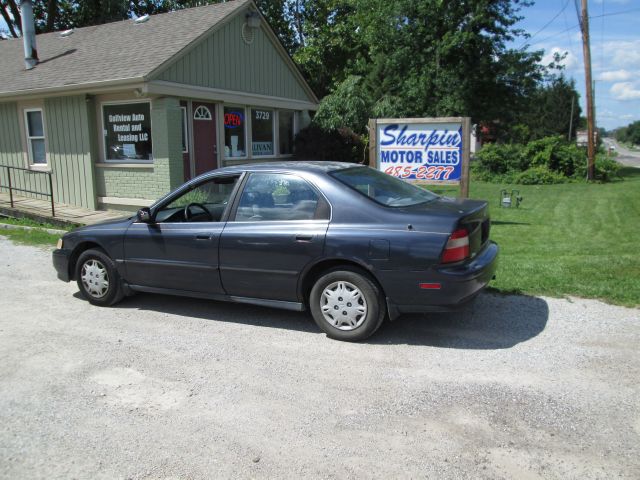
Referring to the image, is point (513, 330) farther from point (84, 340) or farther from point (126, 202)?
point (126, 202)

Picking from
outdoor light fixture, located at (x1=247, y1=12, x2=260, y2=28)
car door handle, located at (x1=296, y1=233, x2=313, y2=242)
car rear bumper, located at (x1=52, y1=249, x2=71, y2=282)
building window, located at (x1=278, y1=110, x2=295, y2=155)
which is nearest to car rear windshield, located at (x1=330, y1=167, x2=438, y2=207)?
car door handle, located at (x1=296, y1=233, x2=313, y2=242)

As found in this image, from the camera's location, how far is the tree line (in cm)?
2411

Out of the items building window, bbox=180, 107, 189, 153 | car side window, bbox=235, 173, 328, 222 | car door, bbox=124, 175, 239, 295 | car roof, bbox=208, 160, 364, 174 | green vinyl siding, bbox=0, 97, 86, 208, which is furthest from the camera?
green vinyl siding, bbox=0, 97, 86, 208

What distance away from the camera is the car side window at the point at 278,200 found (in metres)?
5.02

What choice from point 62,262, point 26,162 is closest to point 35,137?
point 26,162

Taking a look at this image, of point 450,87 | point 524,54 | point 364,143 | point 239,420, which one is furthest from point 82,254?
point 524,54

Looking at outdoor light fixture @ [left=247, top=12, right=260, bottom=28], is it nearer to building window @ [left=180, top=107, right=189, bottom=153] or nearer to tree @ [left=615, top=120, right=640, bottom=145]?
building window @ [left=180, top=107, right=189, bottom=153]

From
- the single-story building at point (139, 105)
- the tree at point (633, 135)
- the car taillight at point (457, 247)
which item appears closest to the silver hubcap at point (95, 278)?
the car taillight at point (457, 247)

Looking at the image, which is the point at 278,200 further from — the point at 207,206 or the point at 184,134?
the point at 184,134

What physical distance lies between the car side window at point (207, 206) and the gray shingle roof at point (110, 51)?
6.02 metres

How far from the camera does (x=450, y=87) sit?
24531 millimetres

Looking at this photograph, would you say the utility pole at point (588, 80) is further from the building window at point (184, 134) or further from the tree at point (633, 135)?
the tree at point (633, 135)

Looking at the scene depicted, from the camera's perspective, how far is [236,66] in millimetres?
14445

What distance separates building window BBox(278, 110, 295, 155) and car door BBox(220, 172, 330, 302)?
38.4ft
